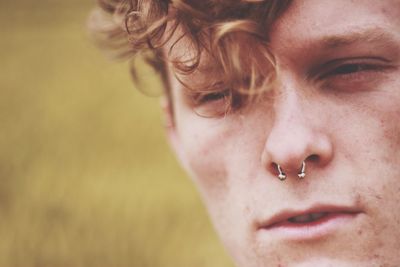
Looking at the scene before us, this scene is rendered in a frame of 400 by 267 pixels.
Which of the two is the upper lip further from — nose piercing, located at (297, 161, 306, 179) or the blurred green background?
the blurred green background

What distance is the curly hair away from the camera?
930 millimetres

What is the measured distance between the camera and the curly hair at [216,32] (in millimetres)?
930

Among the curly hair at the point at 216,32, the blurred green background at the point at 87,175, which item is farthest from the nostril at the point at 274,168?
the blurred green background at the point at 87,175

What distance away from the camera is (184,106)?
3.71ft

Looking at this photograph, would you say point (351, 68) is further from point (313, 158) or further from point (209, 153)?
point (209, 153)

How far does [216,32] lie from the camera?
3.11ft

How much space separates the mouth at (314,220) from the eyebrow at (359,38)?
0.25 metres

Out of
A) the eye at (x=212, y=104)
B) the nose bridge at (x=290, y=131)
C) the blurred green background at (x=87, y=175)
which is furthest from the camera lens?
the blurred green background at (x=87, y=175)

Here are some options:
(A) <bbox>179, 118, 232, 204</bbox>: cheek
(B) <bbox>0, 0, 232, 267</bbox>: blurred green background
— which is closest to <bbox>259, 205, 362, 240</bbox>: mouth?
(A) <bbox>179, 118, 232, 204</bbox>: cheek

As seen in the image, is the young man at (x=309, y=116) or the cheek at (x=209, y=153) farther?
the cheek at (x=209, y=153)

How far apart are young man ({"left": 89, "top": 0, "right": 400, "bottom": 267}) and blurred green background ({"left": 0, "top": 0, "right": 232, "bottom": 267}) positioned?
107 cm

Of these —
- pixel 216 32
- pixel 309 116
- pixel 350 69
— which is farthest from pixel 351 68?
pixel 216 32

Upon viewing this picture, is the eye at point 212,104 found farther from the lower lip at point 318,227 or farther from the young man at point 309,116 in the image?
the lower lip at point 318,227

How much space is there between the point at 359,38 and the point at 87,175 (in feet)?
6.04
